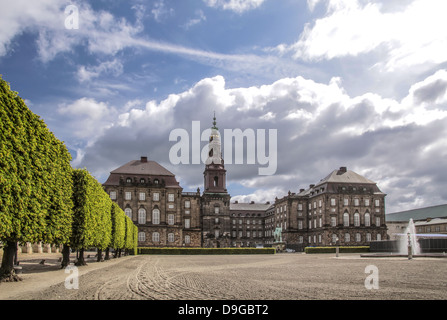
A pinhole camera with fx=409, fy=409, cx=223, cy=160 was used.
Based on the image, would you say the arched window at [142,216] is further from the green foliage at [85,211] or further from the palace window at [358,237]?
the green foliage at [85,211]

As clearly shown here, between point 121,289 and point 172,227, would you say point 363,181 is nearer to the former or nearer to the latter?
point 172,227

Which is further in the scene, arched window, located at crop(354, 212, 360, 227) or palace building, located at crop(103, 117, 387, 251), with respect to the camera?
arched window, located at crop(354, 212, 360, 227)

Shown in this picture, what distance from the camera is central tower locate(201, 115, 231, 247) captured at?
3819 inches

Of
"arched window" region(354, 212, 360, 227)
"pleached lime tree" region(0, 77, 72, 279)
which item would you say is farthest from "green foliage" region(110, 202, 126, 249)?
"arched window" region(354, 212, 360, 227)

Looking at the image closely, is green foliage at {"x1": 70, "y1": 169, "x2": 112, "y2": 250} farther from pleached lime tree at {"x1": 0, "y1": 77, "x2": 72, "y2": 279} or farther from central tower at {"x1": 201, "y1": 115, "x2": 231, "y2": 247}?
central tower at {"x1": 201, "y1": 115, "x2": 231, "y2": 247}

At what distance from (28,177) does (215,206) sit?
81.3m

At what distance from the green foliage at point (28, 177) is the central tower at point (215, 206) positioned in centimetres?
7425

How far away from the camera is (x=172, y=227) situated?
8450 cm

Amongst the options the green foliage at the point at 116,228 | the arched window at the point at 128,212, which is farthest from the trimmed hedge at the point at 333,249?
the green foliage at the point at 116,228

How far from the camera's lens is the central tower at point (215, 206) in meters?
97.0

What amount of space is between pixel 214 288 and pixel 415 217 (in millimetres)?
110101

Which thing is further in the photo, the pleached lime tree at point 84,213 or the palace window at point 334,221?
the palace window at point 334,221

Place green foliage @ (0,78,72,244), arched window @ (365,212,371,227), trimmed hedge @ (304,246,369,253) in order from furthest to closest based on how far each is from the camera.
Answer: arched window @ (365,212,371,227), trimmed hedge @ (304,246,369,253), green foliage @ (0,78,72,244)
